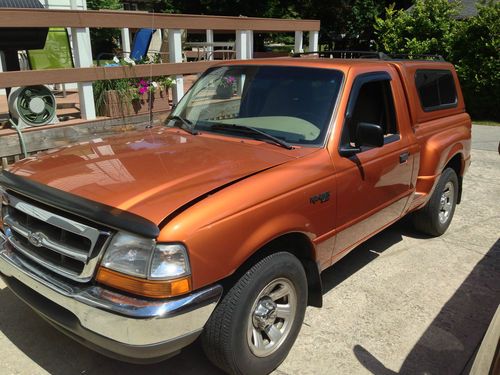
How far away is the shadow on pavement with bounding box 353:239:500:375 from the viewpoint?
3.08 meters

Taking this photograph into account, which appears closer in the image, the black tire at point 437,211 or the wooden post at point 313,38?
the black tire at point 437,211

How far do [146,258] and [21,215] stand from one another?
1.06m

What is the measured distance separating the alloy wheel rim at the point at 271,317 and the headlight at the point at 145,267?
22.5 inches

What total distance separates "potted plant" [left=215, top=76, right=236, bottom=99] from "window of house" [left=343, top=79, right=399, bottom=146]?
1065 millimetres

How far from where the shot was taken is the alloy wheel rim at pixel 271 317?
2.74 m

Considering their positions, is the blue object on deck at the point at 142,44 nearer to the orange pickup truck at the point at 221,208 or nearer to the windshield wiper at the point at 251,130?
the orange pickup truck at the point at 221,208

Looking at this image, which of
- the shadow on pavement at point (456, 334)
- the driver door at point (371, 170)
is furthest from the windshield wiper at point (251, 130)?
the shadow on pavement at point (456, 334)

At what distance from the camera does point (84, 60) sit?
234 inches

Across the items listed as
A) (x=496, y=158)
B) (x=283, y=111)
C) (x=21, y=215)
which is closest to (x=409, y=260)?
(x=283, y=111)

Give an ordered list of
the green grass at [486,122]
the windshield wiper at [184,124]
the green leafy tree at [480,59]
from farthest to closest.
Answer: the green grass at [486,122] < the green leafy tree at [480,59] < the windshield wiper at [184,124]

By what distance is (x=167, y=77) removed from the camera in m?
7.17

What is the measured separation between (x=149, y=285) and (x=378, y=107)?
2.66 metres

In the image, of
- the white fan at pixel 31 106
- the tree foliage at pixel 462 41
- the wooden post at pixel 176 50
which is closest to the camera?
the white fan at pixel 31 106

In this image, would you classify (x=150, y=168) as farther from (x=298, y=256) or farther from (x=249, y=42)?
(x=249, y=42)
